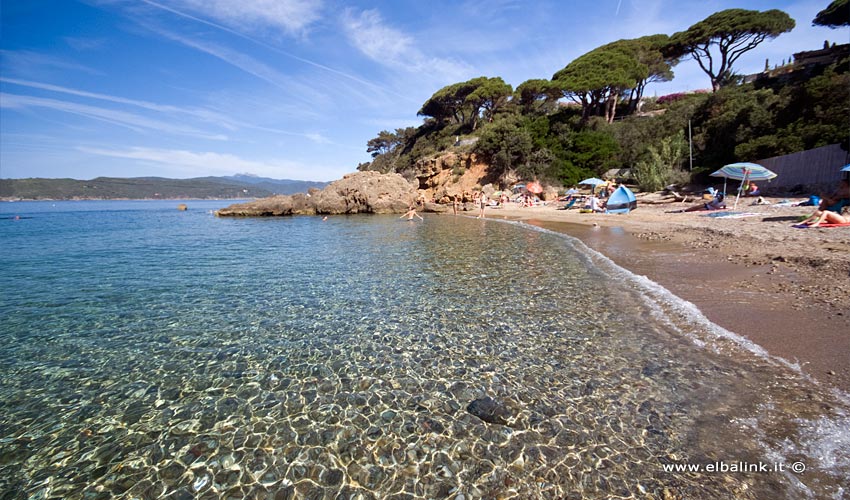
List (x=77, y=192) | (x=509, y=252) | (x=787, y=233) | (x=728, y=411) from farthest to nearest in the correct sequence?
(x=77, y=192)
(x=509, y=252)
(x=787, y=233)
(x=728, y=411)

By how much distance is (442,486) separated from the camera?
301 cm

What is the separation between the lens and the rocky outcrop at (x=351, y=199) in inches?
1374

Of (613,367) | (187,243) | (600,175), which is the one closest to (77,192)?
(187,243)

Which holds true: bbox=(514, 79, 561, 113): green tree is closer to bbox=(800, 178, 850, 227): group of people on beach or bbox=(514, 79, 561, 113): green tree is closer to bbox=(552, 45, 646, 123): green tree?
bbox=(552, 45, 646, 123): green tree

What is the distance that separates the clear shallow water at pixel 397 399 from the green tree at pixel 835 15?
45.2 m

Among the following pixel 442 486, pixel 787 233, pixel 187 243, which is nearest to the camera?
pixel 442 486

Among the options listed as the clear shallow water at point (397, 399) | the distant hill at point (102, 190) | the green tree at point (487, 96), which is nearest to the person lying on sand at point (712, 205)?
the clear shallow water at point (397, 399)

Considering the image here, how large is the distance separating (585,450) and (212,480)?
11.1 feet

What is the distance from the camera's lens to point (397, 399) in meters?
4.21

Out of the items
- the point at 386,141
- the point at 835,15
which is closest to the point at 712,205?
the point at 835,15

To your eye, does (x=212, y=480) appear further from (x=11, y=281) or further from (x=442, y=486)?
(x=11, y=281)

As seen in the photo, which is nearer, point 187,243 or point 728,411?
point 728,411

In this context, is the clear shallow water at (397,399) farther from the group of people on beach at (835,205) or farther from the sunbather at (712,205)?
the sunbather at (712,205)

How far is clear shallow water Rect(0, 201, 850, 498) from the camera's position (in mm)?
3068
